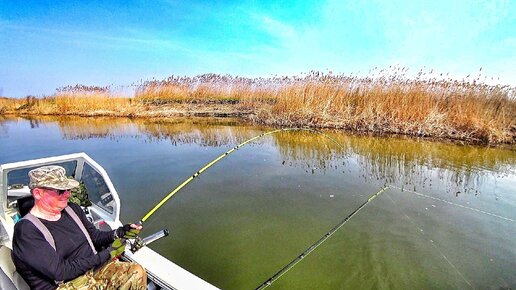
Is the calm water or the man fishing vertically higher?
the man fishing

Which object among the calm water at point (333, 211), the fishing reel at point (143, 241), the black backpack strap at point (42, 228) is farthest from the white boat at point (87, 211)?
the calm water at point (333, 211)

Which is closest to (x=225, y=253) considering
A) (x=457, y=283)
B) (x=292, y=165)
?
(x=457, y=283)

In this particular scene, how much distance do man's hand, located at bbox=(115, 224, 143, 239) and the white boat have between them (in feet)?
1.18

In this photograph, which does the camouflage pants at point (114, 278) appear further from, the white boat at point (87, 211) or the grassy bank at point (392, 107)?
the grassy bank at point (392, 107)

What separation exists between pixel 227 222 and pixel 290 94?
11.3 metres

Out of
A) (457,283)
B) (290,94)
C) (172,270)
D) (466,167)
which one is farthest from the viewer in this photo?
(290,94)

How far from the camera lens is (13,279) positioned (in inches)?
81.9

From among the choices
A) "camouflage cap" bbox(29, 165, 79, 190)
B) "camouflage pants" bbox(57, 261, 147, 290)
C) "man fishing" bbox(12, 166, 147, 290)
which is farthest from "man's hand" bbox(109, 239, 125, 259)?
"camouflage cap" bbox(29, 165, 79, 190)

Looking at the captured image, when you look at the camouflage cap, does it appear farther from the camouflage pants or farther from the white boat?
the camouflage pants

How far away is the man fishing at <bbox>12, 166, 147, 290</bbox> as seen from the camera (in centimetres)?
196

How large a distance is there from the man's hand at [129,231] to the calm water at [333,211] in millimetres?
1346

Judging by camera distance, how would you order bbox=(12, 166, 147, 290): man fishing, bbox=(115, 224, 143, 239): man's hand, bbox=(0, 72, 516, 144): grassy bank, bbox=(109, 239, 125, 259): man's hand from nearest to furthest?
bbox=(12, 166, 147, 290): man fishing → bbox=(109, 239, 125, 259): man's hand → bbox=(115, 224, 143, 239): man's hand → bbox=(0, 72, 516, 144): grassy bank

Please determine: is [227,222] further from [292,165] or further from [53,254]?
[292,165]

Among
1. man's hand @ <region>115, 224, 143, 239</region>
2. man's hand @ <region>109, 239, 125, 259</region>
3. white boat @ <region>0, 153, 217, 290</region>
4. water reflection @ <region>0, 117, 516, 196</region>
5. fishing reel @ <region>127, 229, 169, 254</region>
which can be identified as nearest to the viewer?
white boat @ <region>0, 153, 217, 290</region>
